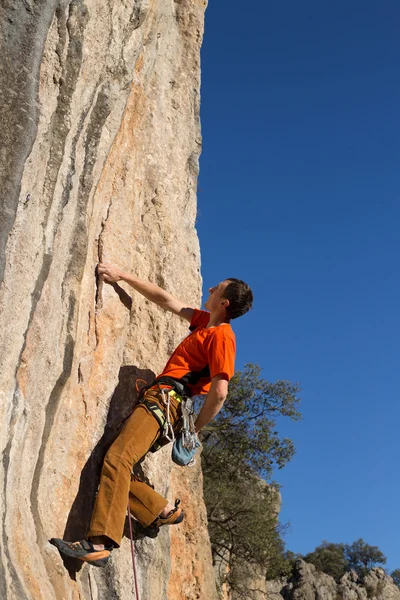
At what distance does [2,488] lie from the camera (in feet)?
15.7

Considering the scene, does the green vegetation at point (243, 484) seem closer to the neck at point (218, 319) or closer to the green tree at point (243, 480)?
the green tree at point (243, 480)

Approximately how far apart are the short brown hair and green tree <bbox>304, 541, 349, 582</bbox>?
46.6 metres

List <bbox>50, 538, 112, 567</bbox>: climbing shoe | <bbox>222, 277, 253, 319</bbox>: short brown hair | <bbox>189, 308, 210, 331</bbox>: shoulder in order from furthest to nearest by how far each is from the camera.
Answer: <bbox>189, 308, 210, 331</bbox>: shoulder → <bbox>222, 277, 253, 319</bbox>: short brown hair → <bbox>50, 538, 112, 567</bbox>: climbing shoe

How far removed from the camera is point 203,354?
6586 millimetres

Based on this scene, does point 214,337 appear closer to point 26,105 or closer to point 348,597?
point 26,105

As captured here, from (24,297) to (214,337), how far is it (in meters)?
1.91

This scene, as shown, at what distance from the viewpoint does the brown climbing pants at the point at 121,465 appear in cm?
573

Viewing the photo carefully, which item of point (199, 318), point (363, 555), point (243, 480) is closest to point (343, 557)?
point (363, 555)

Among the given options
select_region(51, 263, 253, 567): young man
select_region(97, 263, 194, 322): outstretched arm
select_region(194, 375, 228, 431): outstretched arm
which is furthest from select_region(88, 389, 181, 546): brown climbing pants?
select_region(97, 263, 194, 322): outstretched arm

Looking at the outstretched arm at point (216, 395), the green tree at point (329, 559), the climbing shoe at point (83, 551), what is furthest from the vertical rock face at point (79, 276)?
the green tree at point (329, 559)

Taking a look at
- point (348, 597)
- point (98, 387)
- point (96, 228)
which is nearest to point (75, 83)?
point (96, 228)

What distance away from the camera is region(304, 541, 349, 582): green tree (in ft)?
166

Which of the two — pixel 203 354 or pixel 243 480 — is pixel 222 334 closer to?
pixel 203 354

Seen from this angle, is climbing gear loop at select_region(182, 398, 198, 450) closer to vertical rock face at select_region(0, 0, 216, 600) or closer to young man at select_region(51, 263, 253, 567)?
young man at select_region(51, 263, 253, 567)
